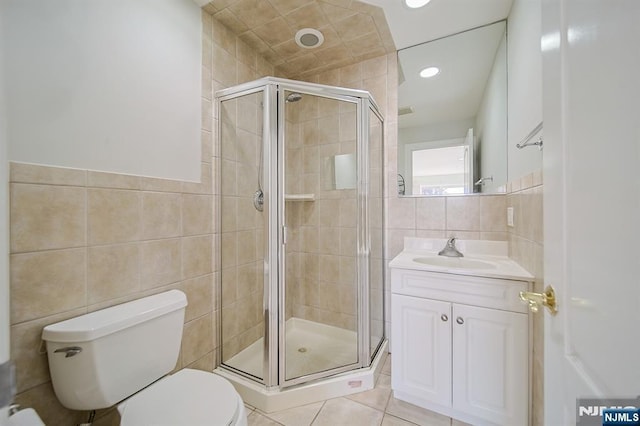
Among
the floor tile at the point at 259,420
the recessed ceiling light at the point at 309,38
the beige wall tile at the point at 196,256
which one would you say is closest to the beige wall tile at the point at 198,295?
the beige wall tile at the point at 196,256

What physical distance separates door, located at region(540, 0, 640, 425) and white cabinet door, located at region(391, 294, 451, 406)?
0.75 m

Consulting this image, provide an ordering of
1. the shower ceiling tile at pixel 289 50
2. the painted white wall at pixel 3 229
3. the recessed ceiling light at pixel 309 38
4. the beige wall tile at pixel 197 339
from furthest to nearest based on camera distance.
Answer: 1. the shower ceiling tile at pixel 289 50
2. the recessed ceiling light at pixel 309 38
3. the beige wall tile at pixel 197 339
4. the painted white wall at pixel 3 229

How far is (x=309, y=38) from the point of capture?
185 cm

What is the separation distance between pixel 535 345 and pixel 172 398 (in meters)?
1.60

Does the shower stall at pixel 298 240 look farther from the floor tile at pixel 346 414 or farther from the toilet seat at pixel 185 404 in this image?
the toilet seat at pixel 185 404

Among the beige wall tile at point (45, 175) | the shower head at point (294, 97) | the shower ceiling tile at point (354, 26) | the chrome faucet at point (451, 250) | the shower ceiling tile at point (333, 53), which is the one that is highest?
Answer: the shower ceiling tile at point (354, 26)

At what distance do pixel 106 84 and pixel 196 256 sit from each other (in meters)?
0.97

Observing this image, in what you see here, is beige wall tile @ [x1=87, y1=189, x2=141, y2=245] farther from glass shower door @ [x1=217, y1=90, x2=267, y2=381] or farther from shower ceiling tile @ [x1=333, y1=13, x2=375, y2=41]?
shower ceiling tile @ [x1=333, y1=13, x2=375, y2=41]

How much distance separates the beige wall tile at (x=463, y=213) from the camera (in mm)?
1750

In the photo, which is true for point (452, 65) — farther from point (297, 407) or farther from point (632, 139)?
point (297, 407)

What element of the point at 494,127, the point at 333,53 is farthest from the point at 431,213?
the point at 333,53

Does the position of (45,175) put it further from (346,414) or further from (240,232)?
(346,414)

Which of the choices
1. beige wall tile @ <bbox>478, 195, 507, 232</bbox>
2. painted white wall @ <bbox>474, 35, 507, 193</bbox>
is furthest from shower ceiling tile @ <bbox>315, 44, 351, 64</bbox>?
beige wall tile @ <bbox>478, 195, 507, 232</bbox>

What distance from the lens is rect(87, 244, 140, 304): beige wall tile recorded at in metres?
1.08
